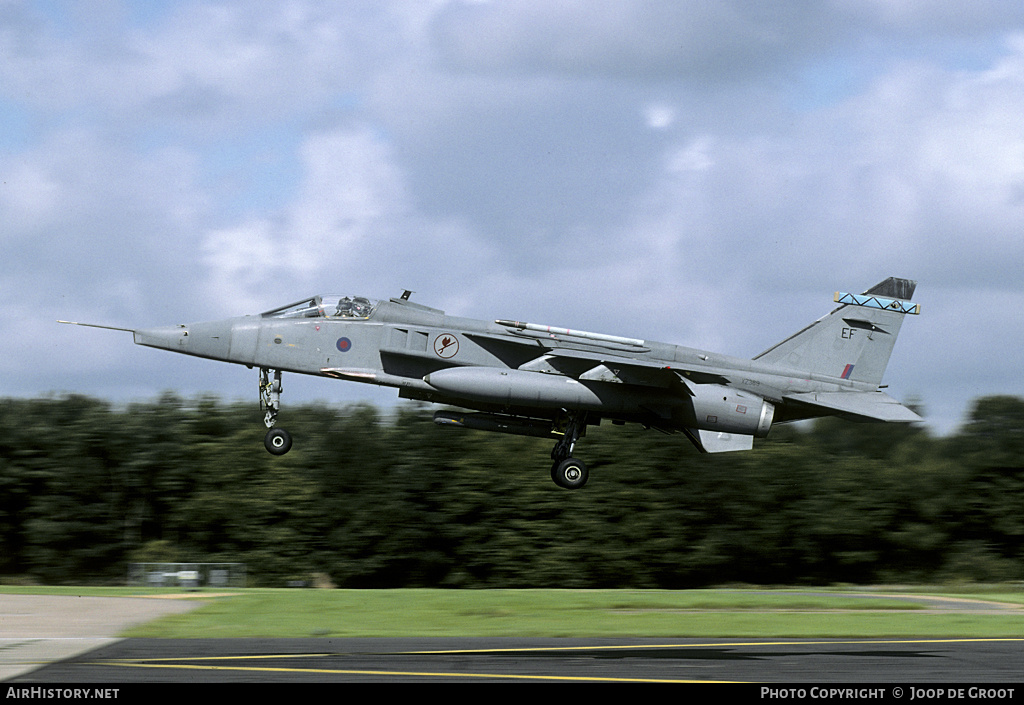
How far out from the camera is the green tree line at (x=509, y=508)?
2290 inches

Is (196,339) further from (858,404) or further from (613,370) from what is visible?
(858,404)

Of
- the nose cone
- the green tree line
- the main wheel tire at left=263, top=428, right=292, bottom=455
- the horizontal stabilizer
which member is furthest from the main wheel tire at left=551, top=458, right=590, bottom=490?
the green tree line

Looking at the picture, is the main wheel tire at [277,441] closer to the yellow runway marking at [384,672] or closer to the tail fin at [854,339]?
the yellow runway marking at [384,672]

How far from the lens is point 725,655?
24688 mm

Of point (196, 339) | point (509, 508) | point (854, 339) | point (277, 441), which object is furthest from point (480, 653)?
point (509, 508)

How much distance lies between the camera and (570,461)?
25.3m

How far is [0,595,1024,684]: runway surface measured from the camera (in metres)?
21.2

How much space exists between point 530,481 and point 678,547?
8047mm

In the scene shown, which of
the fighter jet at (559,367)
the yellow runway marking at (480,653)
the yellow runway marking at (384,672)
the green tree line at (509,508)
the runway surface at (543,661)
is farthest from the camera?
the green tree line at (509,508)

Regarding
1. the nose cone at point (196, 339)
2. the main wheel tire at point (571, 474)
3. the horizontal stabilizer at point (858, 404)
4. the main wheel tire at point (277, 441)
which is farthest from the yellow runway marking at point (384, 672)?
the horizontal stabilizer at point (858, 404)

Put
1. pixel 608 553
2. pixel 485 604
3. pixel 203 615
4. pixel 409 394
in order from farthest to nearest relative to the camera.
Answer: pixel 608 553, pixel 485 604, pixel 203 615, pixel 409 394

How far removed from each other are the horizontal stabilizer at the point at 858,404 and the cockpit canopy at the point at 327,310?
30.8 feet
